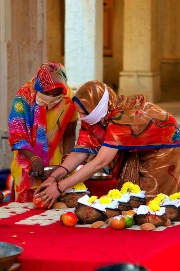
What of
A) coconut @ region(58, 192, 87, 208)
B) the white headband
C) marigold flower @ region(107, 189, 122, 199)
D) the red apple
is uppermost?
the white headband

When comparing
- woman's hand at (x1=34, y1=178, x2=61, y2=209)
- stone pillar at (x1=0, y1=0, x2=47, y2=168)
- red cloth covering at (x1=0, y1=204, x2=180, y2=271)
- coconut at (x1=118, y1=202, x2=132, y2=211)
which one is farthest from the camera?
stone pillar at (x1=0, y1=0, x2=47, y2=168)

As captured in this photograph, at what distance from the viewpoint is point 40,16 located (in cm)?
871

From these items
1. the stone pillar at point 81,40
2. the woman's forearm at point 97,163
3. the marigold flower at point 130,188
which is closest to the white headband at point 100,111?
the woman's forearm at point 97,163

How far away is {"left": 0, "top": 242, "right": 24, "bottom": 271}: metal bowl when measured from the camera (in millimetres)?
3863

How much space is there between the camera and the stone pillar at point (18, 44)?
863 centimetres

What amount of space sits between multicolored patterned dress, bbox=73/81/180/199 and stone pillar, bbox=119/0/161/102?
9444 millimetres

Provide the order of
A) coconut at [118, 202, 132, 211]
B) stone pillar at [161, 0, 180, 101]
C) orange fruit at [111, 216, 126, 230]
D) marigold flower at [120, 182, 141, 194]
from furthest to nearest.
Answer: stone pillar at [161, 0, 180, 101]
marigold flower at [120, 182, 141, 194]
coconut at [118, 202, 132, 211]
orange fruit at [111, 216, 126, 230]

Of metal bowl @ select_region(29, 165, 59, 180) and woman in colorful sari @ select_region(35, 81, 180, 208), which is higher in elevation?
woman in colorful sari @ select_region(35, 81, 180, 208)

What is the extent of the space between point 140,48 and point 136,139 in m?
9.91

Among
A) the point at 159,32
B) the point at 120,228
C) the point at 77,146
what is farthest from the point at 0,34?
the point at 159,32

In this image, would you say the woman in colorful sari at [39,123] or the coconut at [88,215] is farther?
the woman in colorful sari at [39,123]

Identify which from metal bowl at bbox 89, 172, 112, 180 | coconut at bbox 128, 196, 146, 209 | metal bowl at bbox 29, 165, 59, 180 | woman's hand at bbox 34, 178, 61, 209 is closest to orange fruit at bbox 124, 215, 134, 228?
coconut at bbox 128, 196, 146, 209

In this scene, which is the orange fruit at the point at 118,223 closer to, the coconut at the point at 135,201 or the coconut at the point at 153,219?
the coconut at the point at 153,219

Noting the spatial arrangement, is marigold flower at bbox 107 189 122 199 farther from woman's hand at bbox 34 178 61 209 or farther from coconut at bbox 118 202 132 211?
woman's hand at bbox 34 178 61 209
